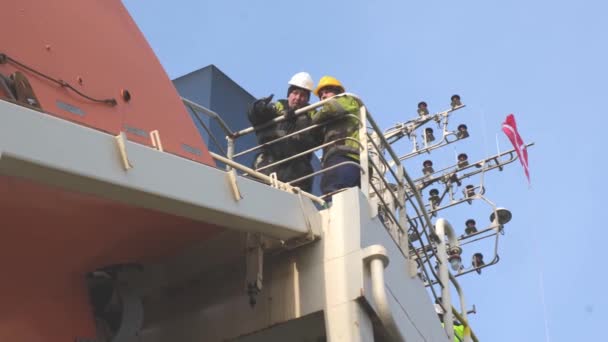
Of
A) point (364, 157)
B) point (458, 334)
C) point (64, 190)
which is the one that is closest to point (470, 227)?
point (458, 334)

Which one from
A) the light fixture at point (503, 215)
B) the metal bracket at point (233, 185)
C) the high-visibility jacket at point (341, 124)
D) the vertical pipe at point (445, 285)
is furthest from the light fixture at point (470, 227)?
the metal bracket at point (233, 185)

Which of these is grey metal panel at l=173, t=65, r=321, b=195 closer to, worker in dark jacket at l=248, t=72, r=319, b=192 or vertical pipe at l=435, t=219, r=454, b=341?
vertical pipe at l=435, t=219, r=454, b=341

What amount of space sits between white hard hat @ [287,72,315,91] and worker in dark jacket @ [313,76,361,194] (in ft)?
2.05

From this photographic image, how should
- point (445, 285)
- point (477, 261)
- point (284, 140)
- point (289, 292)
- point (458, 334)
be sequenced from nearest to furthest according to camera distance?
point (289, 292) → point (284, 140) → point (445, 285) → point (458, 334) → point (477, 261)

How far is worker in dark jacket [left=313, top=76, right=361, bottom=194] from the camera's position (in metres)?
7.05

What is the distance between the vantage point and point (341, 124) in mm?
7285

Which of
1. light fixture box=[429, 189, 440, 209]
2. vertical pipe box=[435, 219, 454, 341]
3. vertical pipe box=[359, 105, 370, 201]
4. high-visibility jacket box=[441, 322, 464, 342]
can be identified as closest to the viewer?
vertical pipe box=[359, 105, 370, 201]

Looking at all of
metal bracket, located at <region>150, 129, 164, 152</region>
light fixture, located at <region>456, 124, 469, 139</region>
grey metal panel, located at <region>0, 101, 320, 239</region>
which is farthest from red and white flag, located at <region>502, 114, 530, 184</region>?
metal bracket, located at <region>150, 129, 164, 152</region>

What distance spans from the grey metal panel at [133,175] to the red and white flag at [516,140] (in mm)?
11070

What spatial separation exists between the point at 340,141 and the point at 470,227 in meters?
8.95

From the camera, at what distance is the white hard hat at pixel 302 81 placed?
8031mm

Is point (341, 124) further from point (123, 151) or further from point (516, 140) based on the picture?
point (516, 140)

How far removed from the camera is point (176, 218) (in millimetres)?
5871

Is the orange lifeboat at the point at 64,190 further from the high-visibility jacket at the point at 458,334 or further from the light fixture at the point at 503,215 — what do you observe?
the light fixture at the point at 503,215
